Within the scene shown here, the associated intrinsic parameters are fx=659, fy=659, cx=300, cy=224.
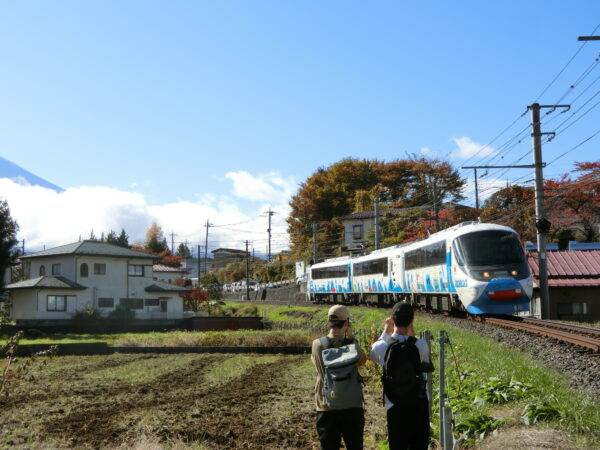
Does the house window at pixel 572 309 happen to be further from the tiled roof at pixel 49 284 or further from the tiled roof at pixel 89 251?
the tiled roof at pixel 49 284

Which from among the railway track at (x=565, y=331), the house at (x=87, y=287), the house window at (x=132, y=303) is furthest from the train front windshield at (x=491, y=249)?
the house window at (x=132, y=303)

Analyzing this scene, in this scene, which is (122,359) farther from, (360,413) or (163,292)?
(163,292)

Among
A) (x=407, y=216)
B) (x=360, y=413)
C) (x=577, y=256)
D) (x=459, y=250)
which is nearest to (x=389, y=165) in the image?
(x=407, y=216)

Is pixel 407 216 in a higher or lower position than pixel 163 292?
higher

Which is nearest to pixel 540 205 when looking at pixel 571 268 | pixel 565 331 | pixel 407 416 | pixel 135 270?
pixel 565 331

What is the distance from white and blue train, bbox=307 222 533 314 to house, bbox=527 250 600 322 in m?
4.86

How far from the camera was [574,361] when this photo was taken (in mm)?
11617

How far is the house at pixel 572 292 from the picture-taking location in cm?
2736

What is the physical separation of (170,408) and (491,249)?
12.1m

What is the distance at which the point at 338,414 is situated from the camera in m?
5.40

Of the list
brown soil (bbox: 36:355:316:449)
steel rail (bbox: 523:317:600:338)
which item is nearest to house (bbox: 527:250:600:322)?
steel rail (bbox: 523:317:600:338)

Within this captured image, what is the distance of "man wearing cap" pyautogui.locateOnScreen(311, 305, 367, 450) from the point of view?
5.38 m

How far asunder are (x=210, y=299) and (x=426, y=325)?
43.5 meters

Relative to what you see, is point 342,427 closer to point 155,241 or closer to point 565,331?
point 565,331
